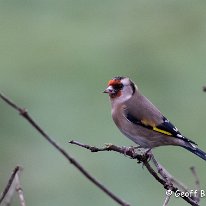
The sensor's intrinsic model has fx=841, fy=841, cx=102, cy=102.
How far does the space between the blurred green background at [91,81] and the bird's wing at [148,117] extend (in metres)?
2.52

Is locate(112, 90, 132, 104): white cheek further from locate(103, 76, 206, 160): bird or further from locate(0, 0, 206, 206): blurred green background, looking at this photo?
locate(0, 0, 206, 206): blurred green background

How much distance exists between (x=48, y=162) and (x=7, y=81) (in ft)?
6.77

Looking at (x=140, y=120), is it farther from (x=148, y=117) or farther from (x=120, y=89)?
(x=120, y=89)

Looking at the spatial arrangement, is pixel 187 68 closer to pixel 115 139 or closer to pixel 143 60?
pixel 143 60

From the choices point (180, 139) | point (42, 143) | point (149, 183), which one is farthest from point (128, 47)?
point (180, 139)

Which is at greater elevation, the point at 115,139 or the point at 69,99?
the point at 69,99

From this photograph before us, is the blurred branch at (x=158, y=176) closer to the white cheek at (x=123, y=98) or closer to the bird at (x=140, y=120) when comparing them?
the bird at (x=140, y=120)

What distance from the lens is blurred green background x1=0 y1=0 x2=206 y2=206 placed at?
6.25 metres

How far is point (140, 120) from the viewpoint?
2887 mm

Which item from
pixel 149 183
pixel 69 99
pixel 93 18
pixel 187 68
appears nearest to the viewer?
pixel 149 183

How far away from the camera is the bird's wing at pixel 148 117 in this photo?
2.81 metres

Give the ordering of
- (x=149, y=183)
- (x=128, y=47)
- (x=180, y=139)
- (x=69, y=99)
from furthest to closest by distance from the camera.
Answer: (x=128, y=47) < (x=69, y=99) < (x=149, y=183) < (x=180, y=139)

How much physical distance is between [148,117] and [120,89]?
6.3 inches

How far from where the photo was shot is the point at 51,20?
1081cm
